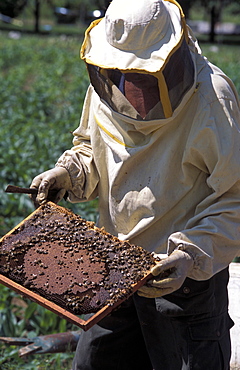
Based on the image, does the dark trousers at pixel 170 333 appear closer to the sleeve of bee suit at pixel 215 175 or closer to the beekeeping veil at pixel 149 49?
the sleeve of bee suit at pixel 215 175

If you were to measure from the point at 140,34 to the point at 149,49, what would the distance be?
6 cm

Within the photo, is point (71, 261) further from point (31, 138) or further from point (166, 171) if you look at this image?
point (31, 138)

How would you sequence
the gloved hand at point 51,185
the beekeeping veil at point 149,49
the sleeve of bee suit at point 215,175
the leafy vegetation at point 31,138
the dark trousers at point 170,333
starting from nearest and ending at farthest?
the beekeeping veil at point 149,49, the sleeve of bee suit at point 215,175, the dark trousers at point 170,333, the gloved hand at point 51,185, the leafy vegetation at point 31,138

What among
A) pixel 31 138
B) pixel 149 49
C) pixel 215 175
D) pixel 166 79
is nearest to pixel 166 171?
pixel 215 175

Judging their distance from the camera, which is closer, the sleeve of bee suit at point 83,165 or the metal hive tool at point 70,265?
the metal hive tool at point 70,265

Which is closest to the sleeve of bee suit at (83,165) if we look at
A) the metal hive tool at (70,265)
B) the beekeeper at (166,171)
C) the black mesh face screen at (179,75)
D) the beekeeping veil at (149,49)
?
the beekeeper at (166,171)

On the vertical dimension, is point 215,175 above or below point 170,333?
above

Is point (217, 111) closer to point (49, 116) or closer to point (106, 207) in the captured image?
point (106, 207)

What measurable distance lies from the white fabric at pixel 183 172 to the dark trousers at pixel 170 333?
0.56 ft

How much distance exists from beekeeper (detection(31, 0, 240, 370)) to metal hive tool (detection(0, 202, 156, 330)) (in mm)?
97

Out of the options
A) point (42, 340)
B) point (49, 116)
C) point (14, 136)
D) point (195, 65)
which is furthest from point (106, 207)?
point (49, 116)

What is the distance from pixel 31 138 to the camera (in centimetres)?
739

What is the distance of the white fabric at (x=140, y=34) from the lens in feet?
6.64

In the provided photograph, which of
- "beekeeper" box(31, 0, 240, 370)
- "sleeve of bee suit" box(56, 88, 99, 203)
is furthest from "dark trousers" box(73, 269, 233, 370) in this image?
"sleeve of bee suit" box(56, 88, 99, 203)
